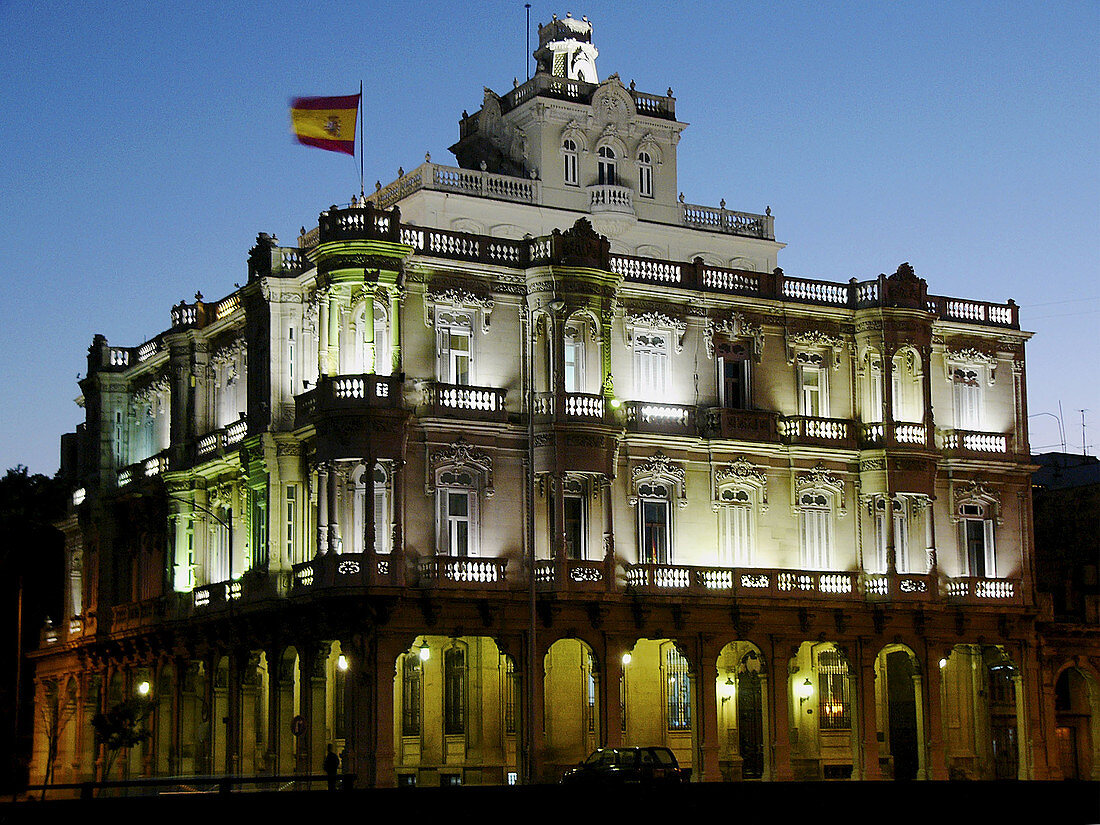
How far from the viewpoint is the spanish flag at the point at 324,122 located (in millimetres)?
58750

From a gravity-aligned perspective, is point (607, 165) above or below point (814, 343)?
above

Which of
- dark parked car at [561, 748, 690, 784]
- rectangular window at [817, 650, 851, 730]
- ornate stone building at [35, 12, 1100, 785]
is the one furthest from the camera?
rectangular window at [817, 650, 851, 730]

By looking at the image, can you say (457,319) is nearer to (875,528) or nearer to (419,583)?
(419,583)

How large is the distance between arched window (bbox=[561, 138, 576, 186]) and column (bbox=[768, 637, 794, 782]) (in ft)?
65.2

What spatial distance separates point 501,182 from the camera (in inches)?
2758

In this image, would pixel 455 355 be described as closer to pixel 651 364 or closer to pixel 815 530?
pixel 651 364

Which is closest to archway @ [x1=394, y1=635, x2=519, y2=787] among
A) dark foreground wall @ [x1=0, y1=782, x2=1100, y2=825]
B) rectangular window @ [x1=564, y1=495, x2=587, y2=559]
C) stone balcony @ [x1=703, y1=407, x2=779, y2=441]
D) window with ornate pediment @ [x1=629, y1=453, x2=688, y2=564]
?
rectangular window @ [x1=564, y1=495, x2=587, y2=559]

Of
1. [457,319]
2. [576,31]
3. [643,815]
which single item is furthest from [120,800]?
[576,31]

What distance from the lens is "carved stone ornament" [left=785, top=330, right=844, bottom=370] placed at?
65812 mm

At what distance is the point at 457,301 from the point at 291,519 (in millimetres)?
8723

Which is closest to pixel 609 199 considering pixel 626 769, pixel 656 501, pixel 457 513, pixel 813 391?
pixel 813 391

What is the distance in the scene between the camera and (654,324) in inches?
2494

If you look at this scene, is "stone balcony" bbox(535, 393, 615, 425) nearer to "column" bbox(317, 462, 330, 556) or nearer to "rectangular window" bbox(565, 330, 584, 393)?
"rectangular window" bbox(565, 330, 584, 393)

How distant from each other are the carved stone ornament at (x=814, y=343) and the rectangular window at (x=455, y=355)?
40.1 feet
